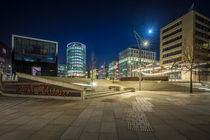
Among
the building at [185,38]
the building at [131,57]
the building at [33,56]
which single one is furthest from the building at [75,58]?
the building at [185,38]

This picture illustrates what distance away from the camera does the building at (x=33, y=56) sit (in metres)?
44.8

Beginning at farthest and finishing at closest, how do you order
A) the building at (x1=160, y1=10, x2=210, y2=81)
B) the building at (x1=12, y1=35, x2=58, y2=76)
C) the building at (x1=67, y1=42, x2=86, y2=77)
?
the building at (x1=67, y1=42, x2=86, y2=77)
the building at (x1=12, y1=35, x2=58, y2=76)
the building at (x1=160, y1=10, x2=210, y2=81)

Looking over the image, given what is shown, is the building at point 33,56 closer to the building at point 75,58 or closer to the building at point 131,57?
the building at point 131,57

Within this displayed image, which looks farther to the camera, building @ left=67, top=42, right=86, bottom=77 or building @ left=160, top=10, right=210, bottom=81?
building @ left=67, top=42, right=86, bottom=77

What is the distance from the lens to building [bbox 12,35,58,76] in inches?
1762

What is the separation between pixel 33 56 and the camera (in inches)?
1892

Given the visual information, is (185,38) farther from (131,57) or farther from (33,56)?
(33,56)

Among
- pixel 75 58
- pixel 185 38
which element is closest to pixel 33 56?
pixel 75 58

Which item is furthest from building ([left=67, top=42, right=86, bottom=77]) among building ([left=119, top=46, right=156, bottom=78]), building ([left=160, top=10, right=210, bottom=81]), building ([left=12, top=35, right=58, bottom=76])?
building ([left=160, top=10, right=210, bottom=81])

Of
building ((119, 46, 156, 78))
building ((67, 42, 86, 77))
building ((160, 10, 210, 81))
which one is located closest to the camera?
building ((160, 10, 210, 81))

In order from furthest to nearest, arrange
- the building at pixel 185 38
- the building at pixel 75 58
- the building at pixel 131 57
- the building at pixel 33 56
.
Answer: the building at pixel 75 58 < the building at pixel 131 57 < the building at pixel 33 56 < the building at pixel 185 38

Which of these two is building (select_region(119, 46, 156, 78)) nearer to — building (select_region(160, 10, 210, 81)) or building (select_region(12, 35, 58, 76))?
building (select_region(160, 10, 210, 81))

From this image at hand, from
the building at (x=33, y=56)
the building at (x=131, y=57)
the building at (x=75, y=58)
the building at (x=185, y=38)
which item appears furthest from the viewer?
the building at (x=75, y=58)

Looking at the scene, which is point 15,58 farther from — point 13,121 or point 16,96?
point 13,121
